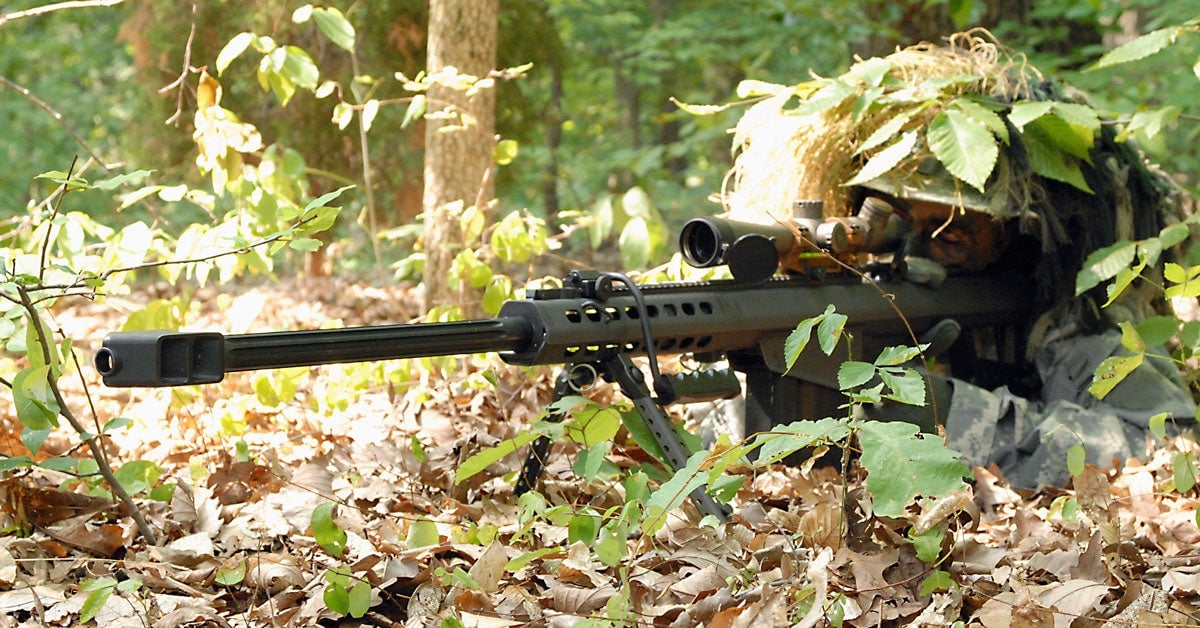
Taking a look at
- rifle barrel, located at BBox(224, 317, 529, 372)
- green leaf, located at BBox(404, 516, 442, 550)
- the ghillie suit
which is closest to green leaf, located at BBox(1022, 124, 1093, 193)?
the ghillie suit

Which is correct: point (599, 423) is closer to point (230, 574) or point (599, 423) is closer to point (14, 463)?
point (230, 574)

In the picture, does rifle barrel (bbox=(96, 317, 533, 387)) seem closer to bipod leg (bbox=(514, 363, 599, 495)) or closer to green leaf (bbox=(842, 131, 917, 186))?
bipod leg (bbox=(514, 363, 599, 495))

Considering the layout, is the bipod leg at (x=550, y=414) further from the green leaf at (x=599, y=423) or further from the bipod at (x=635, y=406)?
the green leaf at (x=599, y=423)

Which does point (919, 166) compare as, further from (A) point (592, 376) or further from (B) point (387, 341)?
(B) point (387, 341)

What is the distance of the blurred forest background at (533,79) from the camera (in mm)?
6648

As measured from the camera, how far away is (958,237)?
12.6 ft

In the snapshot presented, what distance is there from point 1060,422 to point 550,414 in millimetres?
1688

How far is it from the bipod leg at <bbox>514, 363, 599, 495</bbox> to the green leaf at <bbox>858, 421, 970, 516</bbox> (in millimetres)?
964

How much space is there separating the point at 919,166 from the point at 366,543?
2.26 m

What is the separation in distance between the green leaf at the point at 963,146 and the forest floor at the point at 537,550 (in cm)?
88

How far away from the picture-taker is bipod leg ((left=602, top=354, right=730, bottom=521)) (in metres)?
2.59

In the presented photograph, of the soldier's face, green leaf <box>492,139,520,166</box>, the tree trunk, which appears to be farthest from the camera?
the tree trunk

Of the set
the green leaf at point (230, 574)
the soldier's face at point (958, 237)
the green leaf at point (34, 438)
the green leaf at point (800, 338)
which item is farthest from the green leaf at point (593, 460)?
the soldier's face at point (958, 237)

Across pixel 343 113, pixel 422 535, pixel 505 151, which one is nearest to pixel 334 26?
pixel 343 113
